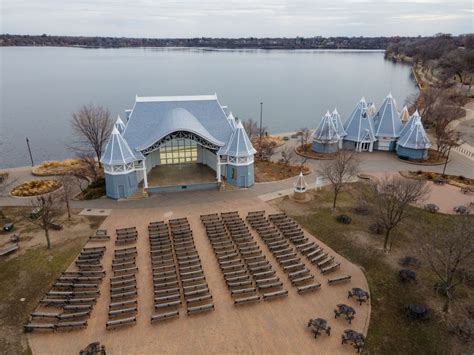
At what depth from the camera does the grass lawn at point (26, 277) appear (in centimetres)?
1835

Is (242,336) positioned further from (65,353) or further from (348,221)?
(348,221)

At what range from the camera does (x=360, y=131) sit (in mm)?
50938

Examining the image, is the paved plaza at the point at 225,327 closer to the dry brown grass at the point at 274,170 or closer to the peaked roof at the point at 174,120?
the peaked roof at the point at 174,120

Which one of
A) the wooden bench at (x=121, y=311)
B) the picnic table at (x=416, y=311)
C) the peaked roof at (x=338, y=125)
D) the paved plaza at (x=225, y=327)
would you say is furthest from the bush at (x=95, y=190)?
the peaked roof at (x=338, y=125)

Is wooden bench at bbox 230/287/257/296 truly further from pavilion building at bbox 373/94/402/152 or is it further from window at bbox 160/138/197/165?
pavilion building at bbox 373/94/402/152

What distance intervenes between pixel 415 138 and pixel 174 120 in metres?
33.2

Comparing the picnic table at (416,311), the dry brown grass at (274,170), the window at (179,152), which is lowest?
the dry brown grass at (274,170)

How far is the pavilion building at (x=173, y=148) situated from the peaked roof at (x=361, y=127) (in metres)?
20.9

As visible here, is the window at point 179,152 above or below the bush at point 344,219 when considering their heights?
above

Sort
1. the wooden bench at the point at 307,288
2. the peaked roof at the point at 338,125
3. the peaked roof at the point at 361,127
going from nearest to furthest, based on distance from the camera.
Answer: the wooden bench at the point at 307,288 < the peaked roof at the point at 361,127 < the peaked roof at the point at 338,125

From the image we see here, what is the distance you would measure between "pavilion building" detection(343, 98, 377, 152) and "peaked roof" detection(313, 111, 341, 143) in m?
3.12

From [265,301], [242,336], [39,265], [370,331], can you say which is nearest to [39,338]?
[39,265]

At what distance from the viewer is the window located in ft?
139

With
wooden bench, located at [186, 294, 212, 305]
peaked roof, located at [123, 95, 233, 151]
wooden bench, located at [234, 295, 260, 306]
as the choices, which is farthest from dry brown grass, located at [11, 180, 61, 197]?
wooden bench, located at [234, 295, 260, 306]
